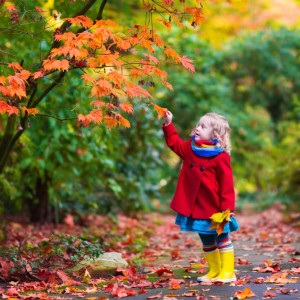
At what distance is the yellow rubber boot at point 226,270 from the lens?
5.27m

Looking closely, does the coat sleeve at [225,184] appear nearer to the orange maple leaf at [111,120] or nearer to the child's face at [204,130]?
the child's face at [204,130]

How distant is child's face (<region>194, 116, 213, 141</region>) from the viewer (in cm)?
539

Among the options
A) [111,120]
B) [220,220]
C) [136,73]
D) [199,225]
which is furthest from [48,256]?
[136,73]

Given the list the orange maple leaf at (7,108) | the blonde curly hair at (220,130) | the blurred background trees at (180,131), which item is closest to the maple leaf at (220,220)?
the blonde curly hair at (220,130)

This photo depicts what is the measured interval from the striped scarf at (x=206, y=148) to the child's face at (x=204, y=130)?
4cm

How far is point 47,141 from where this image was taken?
9031 millimetres

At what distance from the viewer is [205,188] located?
532 centimetres

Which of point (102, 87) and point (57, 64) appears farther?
point (57, 64)

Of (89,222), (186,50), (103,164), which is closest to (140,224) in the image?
(89,222)

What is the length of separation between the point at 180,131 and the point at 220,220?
1095cm

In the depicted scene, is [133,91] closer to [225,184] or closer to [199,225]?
[225,184]

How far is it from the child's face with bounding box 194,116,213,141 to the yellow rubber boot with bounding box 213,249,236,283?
98 centimetres

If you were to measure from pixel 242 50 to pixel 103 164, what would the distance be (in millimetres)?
9353

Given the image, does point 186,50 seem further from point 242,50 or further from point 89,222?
point 89,222
